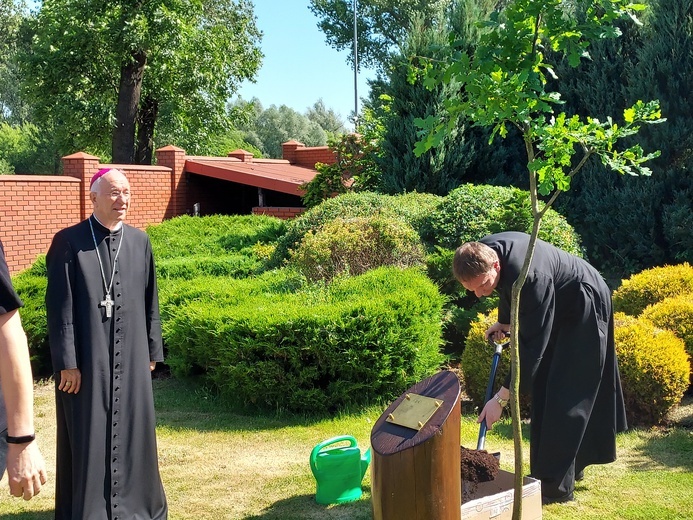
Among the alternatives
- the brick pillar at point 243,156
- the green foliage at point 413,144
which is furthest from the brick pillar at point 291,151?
the green foliage at point 413,144

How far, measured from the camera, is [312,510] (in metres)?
4.73

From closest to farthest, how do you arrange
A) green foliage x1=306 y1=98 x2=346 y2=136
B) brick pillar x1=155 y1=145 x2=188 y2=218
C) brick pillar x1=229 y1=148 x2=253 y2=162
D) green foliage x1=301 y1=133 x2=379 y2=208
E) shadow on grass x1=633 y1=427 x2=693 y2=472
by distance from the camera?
shadow on grass x1=633 y1=427 x2=693 y2=472 < green foliage x1=301 y1=133 x2=379 y2=208 < brick pillar x1=155 y1=145 x2=188 y2=218 < brick pillar x1=229 y1=148 x2=253 y2=162 < green foliage x1=306 y1=98 x2=346 y2=136

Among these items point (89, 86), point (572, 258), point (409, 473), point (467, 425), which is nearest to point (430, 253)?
point (467, 425)

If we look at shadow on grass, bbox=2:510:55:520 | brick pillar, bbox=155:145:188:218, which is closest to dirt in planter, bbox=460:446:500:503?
shadow on grass, bbox=2:510:55:520

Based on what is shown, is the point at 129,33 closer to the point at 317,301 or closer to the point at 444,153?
the point at 444,153

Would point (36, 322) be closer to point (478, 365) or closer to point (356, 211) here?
point (356, 211)

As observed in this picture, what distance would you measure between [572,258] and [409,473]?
1.92 m

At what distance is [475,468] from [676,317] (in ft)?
11.8

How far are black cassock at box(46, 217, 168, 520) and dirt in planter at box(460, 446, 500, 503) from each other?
1.85 metres

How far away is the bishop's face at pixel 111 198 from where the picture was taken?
4352 mm

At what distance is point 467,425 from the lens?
621 cm

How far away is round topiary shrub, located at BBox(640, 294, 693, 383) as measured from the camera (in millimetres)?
6711

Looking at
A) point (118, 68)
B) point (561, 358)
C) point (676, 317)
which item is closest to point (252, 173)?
point (118, 68)

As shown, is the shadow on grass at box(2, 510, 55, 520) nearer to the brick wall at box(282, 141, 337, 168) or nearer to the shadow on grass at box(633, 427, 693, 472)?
the shadow on grass at box(633, 427, 693, 472)
